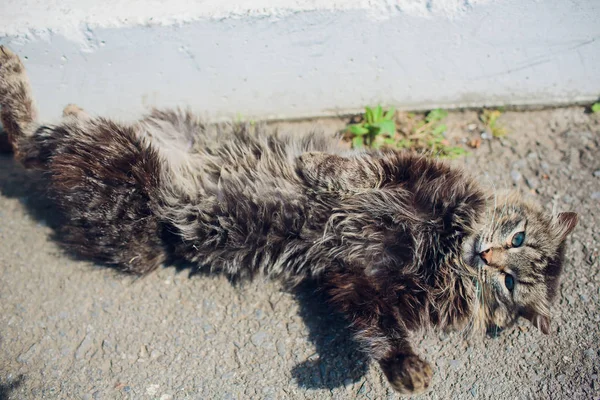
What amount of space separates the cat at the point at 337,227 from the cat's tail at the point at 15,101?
0.01 metres

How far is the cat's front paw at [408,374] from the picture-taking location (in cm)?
293

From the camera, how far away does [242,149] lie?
362 centimetres

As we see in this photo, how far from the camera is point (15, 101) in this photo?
3455mm

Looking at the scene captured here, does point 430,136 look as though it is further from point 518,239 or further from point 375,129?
point 518,239

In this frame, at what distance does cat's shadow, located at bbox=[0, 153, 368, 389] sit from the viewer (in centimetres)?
327

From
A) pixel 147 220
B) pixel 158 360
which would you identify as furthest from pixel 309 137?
pixel 158 360

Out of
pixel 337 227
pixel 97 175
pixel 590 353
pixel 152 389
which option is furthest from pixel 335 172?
pixel 590 353

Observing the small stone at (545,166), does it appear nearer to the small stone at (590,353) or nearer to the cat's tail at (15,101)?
the small stone at (590,353)

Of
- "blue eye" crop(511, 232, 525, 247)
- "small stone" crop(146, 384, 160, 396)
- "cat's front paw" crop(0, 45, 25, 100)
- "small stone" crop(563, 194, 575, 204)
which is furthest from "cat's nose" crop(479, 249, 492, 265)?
"cat's front paw" crop(0, 45, 25, 100)

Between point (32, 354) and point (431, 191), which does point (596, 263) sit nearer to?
point (431, 191)

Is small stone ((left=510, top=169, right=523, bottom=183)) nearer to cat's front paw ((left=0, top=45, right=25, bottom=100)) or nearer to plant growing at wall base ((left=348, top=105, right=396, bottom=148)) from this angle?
plant growing at wall base ((left=348, top=105, right=396, bottom=148))

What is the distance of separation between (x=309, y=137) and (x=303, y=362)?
1616 millimetres

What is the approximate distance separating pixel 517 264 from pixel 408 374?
1062mm

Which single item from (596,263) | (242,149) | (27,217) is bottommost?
(27,217)
